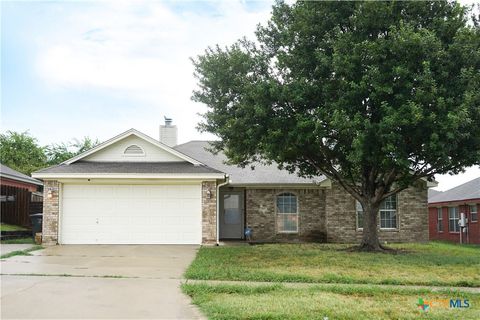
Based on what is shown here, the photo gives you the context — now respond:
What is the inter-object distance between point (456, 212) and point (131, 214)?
18.5m

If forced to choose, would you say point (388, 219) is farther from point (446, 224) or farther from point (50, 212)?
point (50, 212)

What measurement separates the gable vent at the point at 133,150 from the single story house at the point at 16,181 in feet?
17.7

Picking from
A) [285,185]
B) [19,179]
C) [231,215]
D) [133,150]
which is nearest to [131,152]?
[133,150]

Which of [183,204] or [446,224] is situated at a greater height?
[183,204]

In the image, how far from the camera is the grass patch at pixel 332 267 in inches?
414

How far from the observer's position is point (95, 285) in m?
9.49

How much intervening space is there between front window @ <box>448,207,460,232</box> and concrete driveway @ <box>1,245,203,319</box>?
18.0 meters

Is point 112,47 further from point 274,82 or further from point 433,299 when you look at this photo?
point 433,299

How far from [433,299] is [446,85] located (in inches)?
273

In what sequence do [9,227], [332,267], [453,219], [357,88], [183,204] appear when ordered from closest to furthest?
[332,267] → [357,88] → [183,204] → [9,227] → [453,219]

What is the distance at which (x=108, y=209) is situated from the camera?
1755 cm

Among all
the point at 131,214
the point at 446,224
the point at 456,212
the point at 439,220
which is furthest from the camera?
the point at 439,220

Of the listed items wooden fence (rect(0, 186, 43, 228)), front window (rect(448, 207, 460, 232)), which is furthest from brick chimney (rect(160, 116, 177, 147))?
front window (rect(448, 207, 460, 232))

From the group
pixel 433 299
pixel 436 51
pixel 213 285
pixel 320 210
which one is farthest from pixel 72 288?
pixel 320 210
